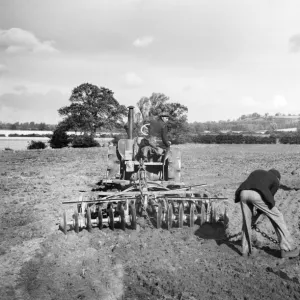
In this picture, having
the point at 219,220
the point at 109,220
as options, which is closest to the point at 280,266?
the point at 219,220

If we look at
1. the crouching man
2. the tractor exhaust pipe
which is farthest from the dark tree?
the crouching man

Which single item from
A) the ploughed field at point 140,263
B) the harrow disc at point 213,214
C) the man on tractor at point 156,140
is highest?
the man on tractor at point 156,140

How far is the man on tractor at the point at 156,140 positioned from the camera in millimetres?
9156

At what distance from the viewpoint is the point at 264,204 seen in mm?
6043

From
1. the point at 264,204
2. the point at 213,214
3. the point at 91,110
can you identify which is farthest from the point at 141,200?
the point at 91,110

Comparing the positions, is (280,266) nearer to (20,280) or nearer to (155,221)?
(155,221)

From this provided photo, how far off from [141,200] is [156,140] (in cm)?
219

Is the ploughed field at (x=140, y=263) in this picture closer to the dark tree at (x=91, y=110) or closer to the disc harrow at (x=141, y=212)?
the disc harrow at (x=141, y=212)

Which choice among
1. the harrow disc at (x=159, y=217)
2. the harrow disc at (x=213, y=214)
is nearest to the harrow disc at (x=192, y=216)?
the harrow disc at (x=213, y=214)

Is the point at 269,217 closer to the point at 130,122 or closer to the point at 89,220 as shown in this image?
the point at 89,220

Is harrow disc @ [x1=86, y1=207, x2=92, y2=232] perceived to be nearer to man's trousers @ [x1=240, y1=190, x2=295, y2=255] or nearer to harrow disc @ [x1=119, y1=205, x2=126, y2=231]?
harrow disc @ [x1=119, y1=205, x2=126, y2=231]

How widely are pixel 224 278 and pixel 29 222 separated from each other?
4813mm

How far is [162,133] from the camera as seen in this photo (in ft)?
30.0

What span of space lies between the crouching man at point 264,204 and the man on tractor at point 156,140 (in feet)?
11.1
